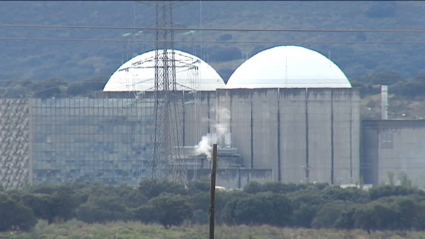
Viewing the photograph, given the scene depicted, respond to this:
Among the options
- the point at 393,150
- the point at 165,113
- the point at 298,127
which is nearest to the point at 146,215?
the point at 165,113

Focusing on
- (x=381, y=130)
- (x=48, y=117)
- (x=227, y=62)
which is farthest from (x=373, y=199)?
(x=227, y=62)

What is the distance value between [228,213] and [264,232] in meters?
5.36

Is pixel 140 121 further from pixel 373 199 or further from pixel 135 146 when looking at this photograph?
pixel 373 199

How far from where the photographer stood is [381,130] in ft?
290

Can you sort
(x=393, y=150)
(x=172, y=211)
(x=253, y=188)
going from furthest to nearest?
(x=393, y=150)
(x=253, y=188)
(x=172, y=211)

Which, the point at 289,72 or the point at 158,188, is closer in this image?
the point at 158,188

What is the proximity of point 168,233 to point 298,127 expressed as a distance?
3836cm

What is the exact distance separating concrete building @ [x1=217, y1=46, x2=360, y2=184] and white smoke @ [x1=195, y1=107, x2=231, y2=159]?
0.34 m

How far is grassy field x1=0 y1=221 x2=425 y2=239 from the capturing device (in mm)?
46688

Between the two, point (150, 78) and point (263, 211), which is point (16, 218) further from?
point (150, 78)

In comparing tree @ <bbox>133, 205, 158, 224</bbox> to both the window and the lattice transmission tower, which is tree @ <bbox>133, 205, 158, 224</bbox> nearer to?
the lattice transmission tower

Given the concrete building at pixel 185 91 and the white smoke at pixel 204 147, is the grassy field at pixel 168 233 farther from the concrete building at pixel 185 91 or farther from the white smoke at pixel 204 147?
the concrete building at pixel 185 91

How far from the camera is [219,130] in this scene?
3487 inches

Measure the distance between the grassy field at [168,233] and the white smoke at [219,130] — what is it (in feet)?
113
